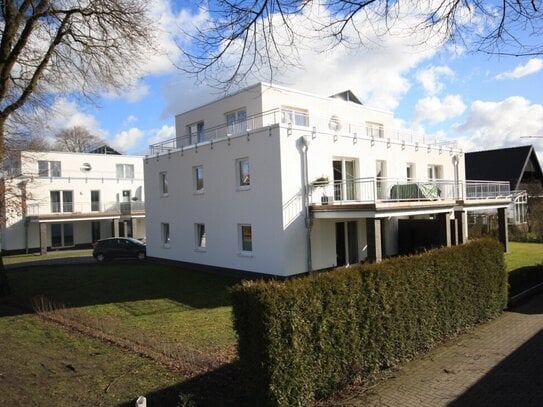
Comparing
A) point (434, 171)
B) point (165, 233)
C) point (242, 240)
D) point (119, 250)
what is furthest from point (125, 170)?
point (434, 171)

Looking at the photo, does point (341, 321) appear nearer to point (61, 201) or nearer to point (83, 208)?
point (61, 201)

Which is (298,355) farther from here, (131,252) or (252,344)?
(131,252)

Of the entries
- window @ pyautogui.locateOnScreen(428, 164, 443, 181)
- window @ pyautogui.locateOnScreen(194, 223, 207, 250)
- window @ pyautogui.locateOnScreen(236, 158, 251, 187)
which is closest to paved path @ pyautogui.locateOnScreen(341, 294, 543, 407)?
window @ pyautogui.locateOnScreen(236, 158, 251, 187)

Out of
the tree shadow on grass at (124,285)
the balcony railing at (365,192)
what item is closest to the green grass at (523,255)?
the balcony railing at (365,192)

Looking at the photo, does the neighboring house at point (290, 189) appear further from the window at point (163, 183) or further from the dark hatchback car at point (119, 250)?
the dark hatchback car at point (119, 250)

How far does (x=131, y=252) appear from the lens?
27453 mm

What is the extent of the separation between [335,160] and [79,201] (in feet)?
87.8

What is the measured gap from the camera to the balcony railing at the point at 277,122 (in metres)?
18.9

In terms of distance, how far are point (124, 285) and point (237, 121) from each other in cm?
855

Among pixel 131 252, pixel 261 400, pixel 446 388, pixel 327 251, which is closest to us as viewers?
pixel 261 400

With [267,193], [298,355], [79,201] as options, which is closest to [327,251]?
[267,193]

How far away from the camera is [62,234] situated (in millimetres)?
38594

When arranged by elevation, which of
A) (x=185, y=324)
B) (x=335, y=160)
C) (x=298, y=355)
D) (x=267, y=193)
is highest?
(x=335, y=160)

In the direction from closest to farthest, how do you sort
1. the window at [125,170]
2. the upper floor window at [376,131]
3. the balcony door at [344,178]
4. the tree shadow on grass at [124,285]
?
the tree shadow on grass at [124,285] → the balcony door at [344,178] → the upper floor window at [376,131] → the window at [125,170]
